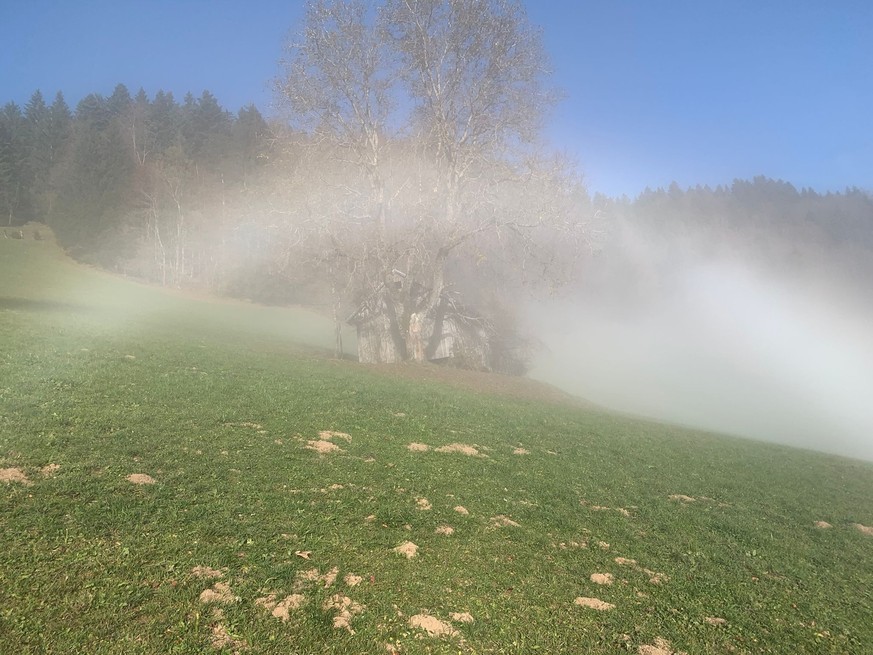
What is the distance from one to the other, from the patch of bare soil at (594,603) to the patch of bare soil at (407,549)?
72.7 inches

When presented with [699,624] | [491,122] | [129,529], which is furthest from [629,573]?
[491,122]

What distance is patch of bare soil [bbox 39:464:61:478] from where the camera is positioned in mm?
6802

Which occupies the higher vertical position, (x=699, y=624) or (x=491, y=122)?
(x=491, y=122)

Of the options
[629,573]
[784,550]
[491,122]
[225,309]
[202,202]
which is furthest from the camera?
[202,202]

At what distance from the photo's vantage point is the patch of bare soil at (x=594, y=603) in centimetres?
565

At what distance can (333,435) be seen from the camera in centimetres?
1093

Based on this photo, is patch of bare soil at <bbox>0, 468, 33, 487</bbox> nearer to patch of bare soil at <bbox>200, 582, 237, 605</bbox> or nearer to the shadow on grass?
patch of bare soil at <bbox>200, 582, 237, 605</bbox>

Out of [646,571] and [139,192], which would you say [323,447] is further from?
[139,192]

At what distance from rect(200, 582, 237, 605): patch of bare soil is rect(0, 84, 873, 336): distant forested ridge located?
2905 centimetres

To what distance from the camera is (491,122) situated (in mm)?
25250

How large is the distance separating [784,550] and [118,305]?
42.8 m

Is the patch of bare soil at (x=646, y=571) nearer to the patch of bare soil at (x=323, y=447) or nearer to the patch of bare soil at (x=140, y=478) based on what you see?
the patch of bare soil at (x=323, y=447)

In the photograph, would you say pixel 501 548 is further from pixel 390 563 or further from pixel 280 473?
pixel 280 473

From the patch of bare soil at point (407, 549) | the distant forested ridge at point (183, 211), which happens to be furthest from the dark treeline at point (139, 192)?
the patch of bare soil at point (407, 549)
